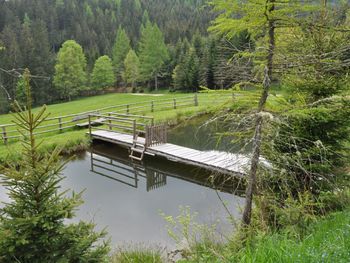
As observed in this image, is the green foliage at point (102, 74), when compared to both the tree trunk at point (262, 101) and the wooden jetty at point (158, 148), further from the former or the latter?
the tree trunk at point (262, 101)

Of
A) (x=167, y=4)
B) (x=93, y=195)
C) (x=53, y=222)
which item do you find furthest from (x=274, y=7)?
(x=167, y=4)

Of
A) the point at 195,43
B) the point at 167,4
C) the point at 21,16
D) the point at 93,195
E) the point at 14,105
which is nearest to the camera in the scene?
the point at 14,105

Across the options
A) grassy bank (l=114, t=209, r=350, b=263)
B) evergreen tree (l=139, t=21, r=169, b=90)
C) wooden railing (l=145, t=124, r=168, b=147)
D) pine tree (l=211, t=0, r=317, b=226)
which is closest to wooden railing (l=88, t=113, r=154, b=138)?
wooden railing (l=145, t=124, r=168, b=147)

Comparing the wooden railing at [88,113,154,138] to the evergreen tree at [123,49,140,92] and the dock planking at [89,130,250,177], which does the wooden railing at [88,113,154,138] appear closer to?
the dock planking at [89,130,250,177]

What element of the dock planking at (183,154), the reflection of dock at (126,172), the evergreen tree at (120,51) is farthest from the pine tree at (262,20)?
the evergreen tree at (120,51)

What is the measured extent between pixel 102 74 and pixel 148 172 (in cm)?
3768

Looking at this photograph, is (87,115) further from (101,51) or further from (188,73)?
(101,51)

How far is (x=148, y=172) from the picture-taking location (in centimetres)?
1226

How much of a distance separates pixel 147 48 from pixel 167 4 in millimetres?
70297

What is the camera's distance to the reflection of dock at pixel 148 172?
10.9m

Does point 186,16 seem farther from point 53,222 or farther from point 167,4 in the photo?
point 53,222

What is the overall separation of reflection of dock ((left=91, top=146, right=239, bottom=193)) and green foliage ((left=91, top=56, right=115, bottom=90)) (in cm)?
3481

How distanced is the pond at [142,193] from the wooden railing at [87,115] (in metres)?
3.23

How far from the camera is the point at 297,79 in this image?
5.65 m
